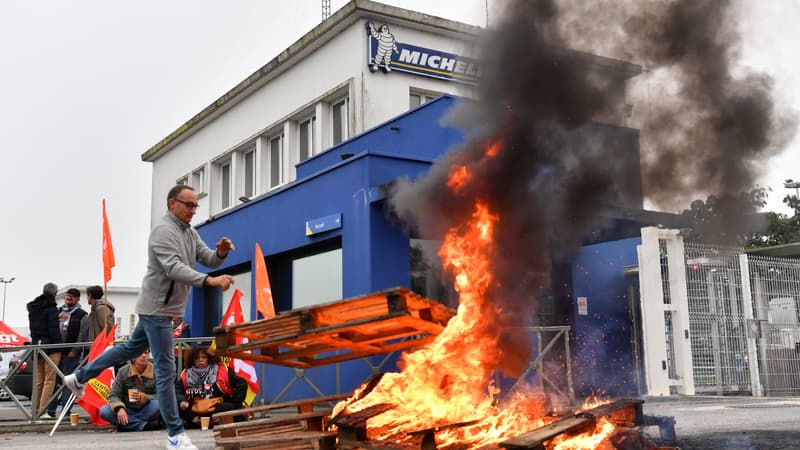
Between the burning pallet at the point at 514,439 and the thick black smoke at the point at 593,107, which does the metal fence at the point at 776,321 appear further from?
the burning pallet at the point at 514,439

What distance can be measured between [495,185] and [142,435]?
17.3ft

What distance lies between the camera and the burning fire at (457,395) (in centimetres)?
561

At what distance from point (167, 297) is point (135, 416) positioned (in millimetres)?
4538

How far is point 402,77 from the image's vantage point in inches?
694

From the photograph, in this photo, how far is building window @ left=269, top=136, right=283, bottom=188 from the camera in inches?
866

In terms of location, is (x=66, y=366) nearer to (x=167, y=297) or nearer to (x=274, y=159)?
(x=167, y=297)

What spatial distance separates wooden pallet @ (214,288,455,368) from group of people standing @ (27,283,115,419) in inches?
258

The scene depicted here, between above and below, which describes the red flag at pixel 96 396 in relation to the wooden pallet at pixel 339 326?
below

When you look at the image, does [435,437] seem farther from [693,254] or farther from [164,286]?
[693,254]

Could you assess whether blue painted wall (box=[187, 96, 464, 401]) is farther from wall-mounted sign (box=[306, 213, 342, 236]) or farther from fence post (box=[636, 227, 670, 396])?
fence post (box=[636, 227, 670, 396])

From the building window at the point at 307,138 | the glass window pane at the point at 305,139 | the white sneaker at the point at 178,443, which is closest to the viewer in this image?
the white sneaker at the point at 178,443

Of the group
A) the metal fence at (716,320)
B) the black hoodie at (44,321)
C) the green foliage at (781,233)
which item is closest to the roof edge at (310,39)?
the metal fence at (716,320)

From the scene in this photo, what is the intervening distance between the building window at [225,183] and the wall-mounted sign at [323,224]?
1145cm

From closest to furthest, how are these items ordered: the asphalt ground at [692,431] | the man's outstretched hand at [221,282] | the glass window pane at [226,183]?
the man's outstretched hand at [221,282] < the asphalt ground at [692,431] < the glass window pane at [226,183]
